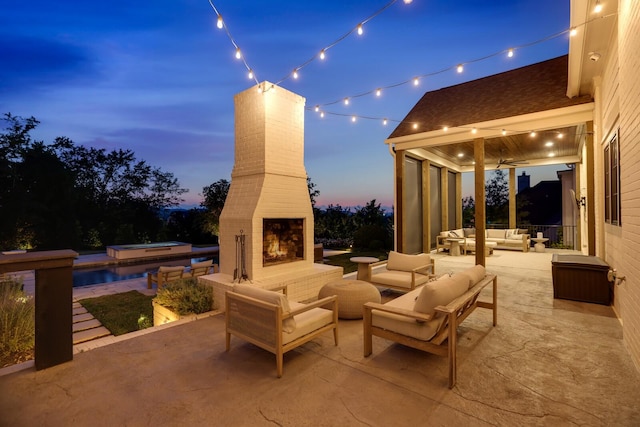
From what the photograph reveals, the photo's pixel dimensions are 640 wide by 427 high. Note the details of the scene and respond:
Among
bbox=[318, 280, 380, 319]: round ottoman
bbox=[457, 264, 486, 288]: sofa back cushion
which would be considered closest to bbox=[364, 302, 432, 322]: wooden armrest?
bbox=[457, 264, 486, 288]: sofa back cushion

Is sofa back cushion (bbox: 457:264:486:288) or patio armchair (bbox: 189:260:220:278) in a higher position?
sofa back cushion (bbox: 457:264:486:288)

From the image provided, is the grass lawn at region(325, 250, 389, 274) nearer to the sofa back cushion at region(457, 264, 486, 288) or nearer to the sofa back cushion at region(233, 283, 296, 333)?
the sofa back cushion at region(457, 264, 486, 288)

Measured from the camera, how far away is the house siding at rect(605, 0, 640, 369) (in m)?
2.82

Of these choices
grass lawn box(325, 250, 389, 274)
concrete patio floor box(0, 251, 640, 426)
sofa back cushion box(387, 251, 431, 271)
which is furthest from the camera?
grass lawn box(325, 250, 389, 274)

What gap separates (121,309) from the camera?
609 cm

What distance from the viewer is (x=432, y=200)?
11781 millimetres

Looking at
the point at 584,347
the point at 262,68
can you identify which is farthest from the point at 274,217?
the point at 584,347

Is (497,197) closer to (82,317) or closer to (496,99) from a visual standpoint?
(496,99)

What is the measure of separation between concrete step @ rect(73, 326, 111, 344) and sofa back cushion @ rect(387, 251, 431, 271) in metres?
5.01

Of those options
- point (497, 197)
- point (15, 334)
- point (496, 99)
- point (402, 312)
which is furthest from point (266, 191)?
point (497, 197)

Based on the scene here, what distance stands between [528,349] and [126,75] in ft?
78.8

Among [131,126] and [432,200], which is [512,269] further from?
[131,126]

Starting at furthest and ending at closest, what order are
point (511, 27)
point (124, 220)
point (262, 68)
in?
point (124, 220) < point (511, 27) < point (262, 68)

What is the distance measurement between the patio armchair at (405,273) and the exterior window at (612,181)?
2734mm
